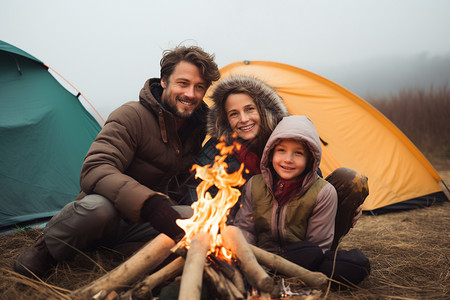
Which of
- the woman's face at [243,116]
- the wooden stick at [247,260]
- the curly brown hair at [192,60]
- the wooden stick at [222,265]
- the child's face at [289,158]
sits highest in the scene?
the curly brown hair at [192,60]

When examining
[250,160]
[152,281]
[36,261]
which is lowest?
[36,261]

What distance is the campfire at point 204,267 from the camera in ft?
4.89

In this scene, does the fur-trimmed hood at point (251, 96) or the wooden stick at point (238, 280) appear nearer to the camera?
the wooden stick at point (238, 280)

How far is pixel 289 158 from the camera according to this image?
2.31 metres

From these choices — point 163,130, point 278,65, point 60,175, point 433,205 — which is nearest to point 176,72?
point 163,130

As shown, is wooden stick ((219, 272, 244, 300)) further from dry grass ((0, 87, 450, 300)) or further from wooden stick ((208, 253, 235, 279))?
dry grass ((0, 87, 450, 300))

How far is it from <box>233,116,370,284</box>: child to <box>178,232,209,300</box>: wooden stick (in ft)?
2.17

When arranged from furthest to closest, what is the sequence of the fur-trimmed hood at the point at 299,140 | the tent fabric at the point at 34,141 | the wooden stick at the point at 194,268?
the tent fabric at the point at 34,141, the fur-trimmed hood at the point at 299,140, the wooden stick at the point at 194,268

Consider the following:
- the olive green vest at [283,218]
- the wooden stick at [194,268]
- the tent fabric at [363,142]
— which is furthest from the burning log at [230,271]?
the tent fabric at [363,142]

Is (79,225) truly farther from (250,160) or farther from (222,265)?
(250,160)

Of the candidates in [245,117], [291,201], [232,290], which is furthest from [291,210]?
[245,117]

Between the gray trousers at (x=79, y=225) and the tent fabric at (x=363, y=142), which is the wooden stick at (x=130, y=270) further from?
the tent fabric at (x=363, y=142)

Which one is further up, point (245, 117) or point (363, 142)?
point (245, 117)

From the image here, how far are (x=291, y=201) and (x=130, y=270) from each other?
1.20m
